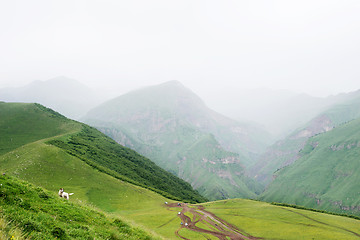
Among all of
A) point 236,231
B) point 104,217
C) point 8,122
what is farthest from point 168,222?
point 8,122

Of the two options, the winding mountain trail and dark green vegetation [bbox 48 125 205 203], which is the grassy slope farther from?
dark green vegetation [bbox 48 125 205 203]

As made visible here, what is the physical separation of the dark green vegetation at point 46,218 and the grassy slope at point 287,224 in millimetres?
42545

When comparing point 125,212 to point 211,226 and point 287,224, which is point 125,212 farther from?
point 287,224

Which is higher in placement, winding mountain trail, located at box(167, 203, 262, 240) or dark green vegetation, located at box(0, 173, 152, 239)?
dark green vegetation, located at box(0, 173, 152, 239)

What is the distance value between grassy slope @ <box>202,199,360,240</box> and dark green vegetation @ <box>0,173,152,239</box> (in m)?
42.5

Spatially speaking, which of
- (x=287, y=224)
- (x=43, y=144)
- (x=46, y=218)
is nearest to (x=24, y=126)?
(x=43, y=144)

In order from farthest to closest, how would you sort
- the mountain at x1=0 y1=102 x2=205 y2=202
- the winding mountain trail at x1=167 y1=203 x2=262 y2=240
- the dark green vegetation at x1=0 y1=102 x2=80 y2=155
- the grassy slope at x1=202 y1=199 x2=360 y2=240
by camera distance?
1. the dark green vegetation at x1=0 y1=102 x2=80 y2=155
2. the mountain at x1=0 y1=102 x2=205 y2=202
3. the grassy slope at x1=202 y1=199 x2=360 y2=240
4. the winding mountain trail at x1=167 y1=203 x2=262 y2=240

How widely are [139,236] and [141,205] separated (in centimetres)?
4872

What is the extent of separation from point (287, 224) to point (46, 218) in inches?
2463

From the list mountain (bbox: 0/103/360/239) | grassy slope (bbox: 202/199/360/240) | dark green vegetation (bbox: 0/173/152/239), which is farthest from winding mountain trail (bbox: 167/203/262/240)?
dark green vegetation (bbox: 0/173/152/239)

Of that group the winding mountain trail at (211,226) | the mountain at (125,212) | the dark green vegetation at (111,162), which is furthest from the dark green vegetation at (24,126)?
the winding mountain trail at (211,226)

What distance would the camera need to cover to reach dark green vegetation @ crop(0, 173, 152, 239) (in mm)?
10890

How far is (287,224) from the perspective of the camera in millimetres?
54844

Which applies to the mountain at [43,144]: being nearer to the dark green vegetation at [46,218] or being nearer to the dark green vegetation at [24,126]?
the dark green vegetation at [24,126]
